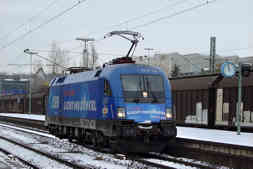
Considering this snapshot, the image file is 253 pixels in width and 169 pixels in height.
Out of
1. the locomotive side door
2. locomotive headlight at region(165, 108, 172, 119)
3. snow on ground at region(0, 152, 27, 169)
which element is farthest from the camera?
locomotive headlight at region(165, 108, 172, 119)

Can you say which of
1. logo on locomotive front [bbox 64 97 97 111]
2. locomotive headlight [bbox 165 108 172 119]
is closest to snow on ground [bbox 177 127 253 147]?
locomotive headlight [bbox 165 108 172 119]

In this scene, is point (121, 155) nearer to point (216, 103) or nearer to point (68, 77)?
point (68, 77)

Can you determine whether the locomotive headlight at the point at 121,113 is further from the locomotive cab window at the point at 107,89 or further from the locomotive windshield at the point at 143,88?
the locomotive cab window at the point at 107,89

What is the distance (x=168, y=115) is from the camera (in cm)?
1412

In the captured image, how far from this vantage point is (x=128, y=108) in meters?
13.5

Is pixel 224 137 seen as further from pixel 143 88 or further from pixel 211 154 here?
pixel 143 88

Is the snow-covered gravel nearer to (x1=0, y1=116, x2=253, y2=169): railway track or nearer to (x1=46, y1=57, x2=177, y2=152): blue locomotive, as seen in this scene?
(x1=46, y1=57, x2=177, y2=152): blue locomotive

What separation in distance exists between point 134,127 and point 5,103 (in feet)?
229

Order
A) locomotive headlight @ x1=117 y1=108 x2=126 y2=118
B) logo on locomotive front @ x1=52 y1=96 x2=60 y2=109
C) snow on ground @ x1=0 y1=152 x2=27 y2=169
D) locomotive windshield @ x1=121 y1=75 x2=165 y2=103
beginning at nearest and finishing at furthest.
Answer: snow on ground @ x1=0 y1=152 x2=27 y2=169 < locomotive headlight @ x1=117 y1=108 x2=126 y2=118 < locomotive windshield @ x1=121 y1=75 x2=165 y2=103 < logo on locomotive front @ x1=52 y1=96 x2=60 y2=109

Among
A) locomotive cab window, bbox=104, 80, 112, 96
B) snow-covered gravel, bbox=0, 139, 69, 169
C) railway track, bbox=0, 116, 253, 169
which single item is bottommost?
snow-covered gravel, bbox=0, 139, 69, 169

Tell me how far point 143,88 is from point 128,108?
3.50 ft

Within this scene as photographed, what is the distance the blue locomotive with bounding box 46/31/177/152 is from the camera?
1337 centimetres

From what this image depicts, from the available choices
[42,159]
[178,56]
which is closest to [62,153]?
[42,159]

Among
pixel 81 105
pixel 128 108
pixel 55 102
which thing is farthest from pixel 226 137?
pixel 55 102
